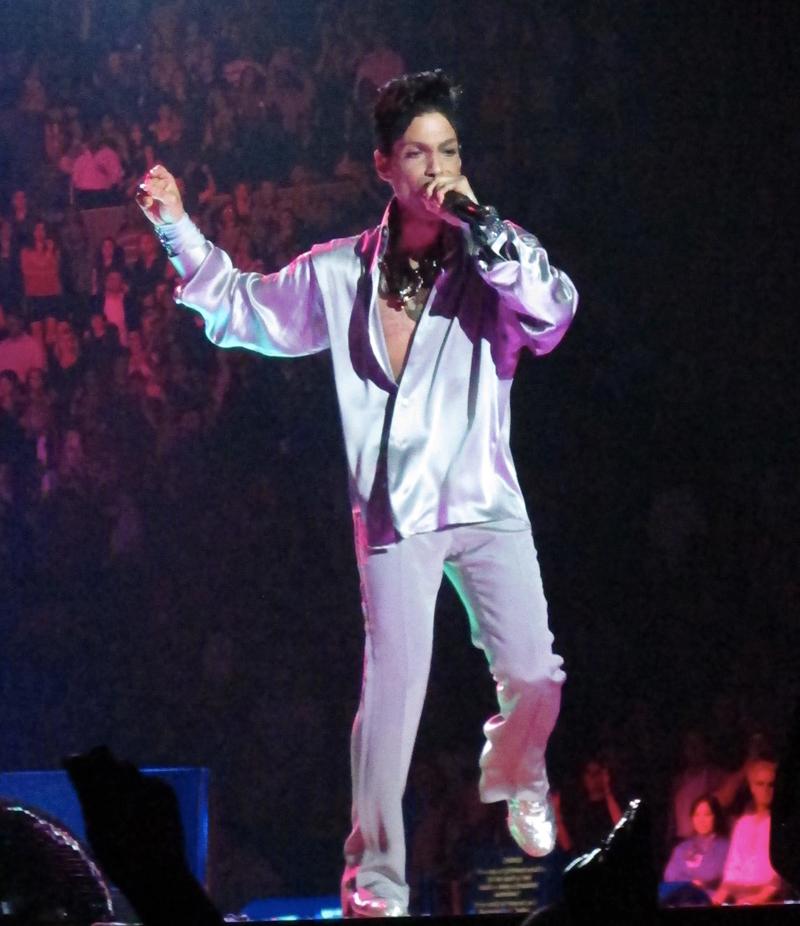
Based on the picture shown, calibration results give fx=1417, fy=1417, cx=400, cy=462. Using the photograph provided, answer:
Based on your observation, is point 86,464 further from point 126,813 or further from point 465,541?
point 126,813

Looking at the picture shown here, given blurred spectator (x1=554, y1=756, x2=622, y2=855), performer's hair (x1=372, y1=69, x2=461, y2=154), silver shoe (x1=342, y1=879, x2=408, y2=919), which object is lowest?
blurred spectator (x1=554, y1=756, x2=622, y2=855)

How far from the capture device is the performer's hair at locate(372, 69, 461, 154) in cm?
297

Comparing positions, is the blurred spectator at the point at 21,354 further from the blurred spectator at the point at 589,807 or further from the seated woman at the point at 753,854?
the seated woman at the point at 753,854

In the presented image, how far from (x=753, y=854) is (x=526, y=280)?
2.43 meters

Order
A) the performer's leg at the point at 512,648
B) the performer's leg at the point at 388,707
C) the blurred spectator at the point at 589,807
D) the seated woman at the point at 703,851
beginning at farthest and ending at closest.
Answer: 1. the blurred spectator at the point at 589,807
2. the seated woman at the point at 703,851
3. the performer's leg at the point at 512,648
4. the performer's leg at the point at 388,707

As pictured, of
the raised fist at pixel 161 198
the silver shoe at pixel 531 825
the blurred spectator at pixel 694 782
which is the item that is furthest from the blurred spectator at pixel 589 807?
the raised fist at pixel 161 198

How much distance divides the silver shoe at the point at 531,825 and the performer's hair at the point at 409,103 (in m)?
1.41

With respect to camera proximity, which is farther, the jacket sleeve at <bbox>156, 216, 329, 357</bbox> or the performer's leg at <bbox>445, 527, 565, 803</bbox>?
the jacket sleeve at <bbox>156, 216, 329, 357</bbox>

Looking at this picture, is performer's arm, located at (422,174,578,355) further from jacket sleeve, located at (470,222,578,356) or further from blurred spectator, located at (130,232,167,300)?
blurred spectator, located at (130,232,167,300)

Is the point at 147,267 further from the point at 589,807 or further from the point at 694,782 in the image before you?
the point at 694,782

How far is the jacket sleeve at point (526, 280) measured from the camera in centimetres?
275

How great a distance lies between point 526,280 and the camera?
9.13 feet

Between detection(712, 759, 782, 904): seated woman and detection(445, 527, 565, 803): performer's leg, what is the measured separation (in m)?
1.26

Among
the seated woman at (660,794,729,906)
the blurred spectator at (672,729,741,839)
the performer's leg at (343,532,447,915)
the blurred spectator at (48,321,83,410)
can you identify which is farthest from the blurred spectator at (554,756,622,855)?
the blurred spectator at (48,321,83,410)
